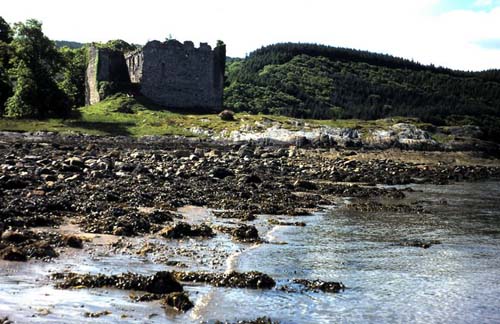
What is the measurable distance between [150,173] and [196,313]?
2044 centimetres

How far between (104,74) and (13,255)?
64.5 metres

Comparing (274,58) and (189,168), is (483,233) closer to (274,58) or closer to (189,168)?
(189,168)

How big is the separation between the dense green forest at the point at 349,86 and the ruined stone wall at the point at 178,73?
35788mm

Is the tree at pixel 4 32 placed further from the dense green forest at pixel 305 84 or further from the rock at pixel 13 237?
the rock at pixel 13 237

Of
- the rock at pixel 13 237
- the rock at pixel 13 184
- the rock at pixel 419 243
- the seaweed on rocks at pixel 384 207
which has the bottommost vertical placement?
the seaweed on rocks at pixel 384 207

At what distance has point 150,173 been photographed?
3073 cm

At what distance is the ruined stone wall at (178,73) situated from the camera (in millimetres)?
75000

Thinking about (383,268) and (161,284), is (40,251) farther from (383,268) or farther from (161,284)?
(383,268)

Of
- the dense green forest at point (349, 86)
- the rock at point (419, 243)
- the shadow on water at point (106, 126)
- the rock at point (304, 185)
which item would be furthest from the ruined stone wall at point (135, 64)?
the rock at point (419, 243)

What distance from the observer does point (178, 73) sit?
75.5 metres

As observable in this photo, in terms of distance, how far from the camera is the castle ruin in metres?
75.0

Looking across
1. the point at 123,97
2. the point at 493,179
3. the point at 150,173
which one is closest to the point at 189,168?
the point at 150,173

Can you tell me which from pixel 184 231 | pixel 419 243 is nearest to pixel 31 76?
pixel 184 231

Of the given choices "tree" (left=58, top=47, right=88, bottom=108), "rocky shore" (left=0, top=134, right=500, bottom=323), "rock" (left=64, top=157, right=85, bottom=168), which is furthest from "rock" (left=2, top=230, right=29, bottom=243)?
"tree" (left=58, top=47, right=88, bottom=108)
